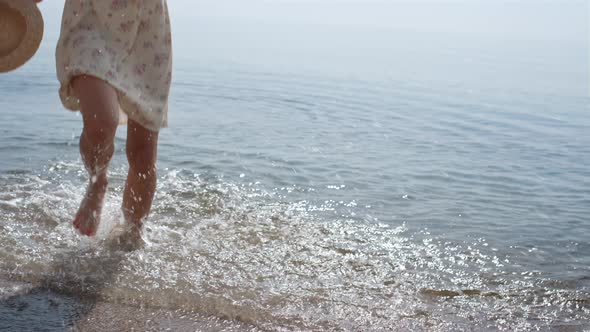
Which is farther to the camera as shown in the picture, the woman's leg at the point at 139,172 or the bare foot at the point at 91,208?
the woman's leg at the point at 139,172

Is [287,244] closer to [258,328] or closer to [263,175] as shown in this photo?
[258,328]

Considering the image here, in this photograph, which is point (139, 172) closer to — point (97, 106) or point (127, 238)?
point (127, 238)

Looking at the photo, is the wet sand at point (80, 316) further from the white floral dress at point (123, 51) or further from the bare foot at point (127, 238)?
the white floral dress at point (123, 51)

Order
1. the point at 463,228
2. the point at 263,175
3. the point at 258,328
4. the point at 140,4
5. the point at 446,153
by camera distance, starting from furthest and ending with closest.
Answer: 1. the point at 446,153
2. the point at 263,175
3. the point at 463,228
4. the point at 140,4
5. the point at 258,328

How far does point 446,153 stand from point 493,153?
397 millimetres

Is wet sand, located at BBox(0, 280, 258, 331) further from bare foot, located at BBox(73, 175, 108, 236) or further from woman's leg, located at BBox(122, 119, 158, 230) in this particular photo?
woman's leg, located at BBox(122, 119, 158, 230)

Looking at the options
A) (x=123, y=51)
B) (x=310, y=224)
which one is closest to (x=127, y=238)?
(x=123, y=51)

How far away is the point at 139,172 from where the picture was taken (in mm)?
3162

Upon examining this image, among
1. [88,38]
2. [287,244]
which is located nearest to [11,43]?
[88,38]

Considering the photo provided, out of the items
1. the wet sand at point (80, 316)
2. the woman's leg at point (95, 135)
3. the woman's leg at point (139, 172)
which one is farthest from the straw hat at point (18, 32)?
the wet sand at point (80, 316)

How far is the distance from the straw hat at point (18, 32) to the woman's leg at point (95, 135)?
0.33 metres

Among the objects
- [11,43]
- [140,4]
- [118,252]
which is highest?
[140,4]

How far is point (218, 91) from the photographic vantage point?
821cm

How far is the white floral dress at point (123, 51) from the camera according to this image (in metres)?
2.77
